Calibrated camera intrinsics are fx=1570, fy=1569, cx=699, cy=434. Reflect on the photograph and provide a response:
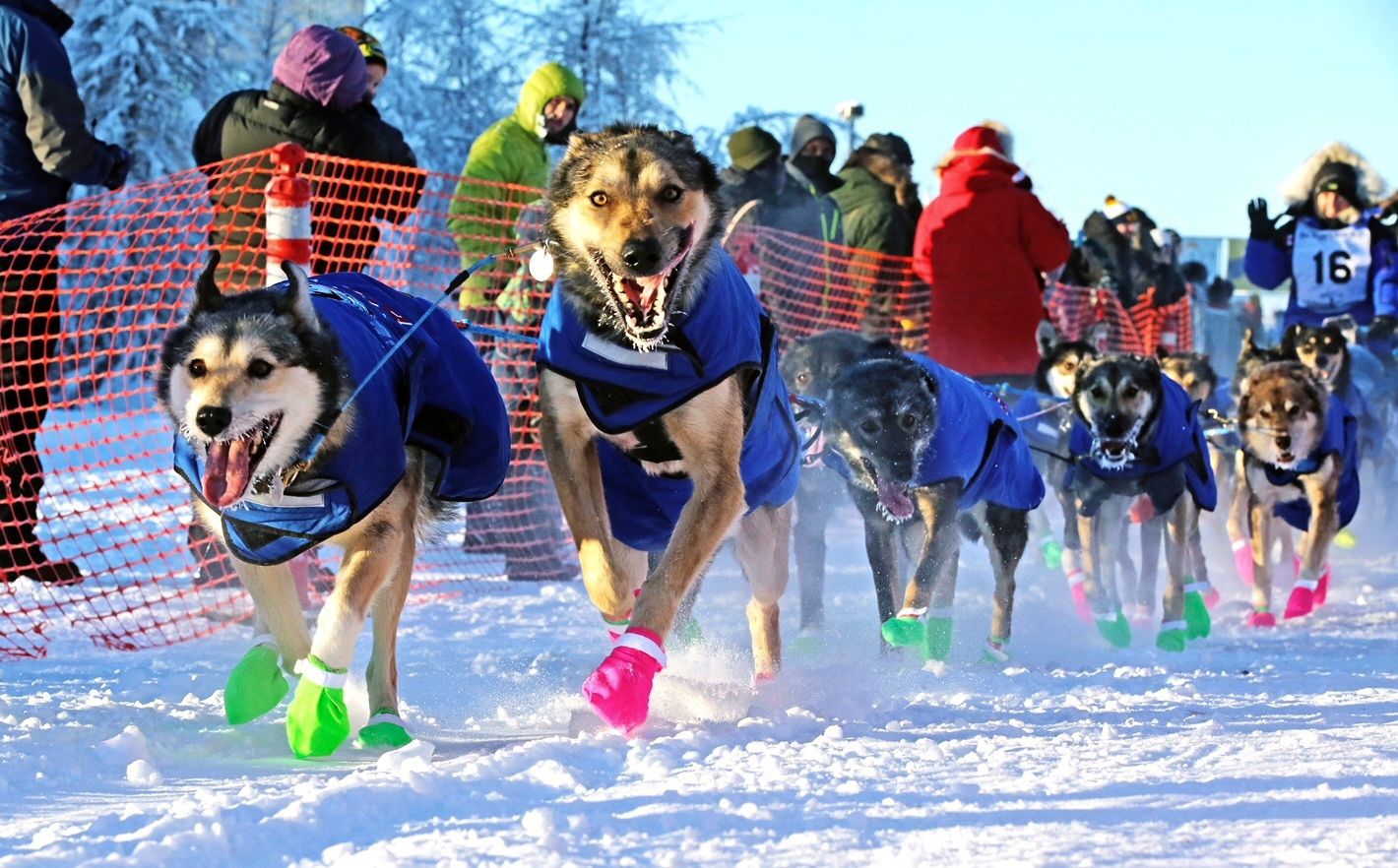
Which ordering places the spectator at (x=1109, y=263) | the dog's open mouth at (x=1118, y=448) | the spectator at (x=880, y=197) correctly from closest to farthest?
the dog's open mouth at (x=1118, y=448) < the spectator at (x=880, y=197) < the spectator at (x=1109, y=263)

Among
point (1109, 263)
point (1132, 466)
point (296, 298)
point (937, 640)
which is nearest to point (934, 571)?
point (937, 640)

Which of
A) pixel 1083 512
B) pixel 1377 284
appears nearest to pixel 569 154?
pixel 1083 512

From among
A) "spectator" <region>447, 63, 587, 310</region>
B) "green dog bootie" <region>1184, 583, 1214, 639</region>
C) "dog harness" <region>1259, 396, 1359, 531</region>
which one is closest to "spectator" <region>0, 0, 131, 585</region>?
"spectator" <region>447, 63, 587, 310</region>

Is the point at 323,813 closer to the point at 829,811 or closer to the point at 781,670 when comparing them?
the point at 829,811

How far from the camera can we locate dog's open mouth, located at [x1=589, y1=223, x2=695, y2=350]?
11.0 feet

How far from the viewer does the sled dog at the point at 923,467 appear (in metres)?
4.79

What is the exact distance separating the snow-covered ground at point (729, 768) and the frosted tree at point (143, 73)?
1696 centimetres

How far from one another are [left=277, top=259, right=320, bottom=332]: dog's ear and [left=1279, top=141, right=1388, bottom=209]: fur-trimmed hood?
8.50 meters

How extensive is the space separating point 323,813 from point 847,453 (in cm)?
283

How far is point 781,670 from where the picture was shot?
14.3 ft

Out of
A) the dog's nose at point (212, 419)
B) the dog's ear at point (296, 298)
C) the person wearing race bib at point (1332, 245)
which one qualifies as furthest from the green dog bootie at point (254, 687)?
the person wearing race bib at point (1332, 245)

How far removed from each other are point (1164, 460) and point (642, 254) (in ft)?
11.0

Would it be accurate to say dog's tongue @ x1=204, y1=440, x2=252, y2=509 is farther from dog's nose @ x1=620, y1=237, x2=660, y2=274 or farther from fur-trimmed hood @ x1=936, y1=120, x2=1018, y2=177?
fur-trimmed hood @ x1=936, y1=120, x2=1018, y2=177

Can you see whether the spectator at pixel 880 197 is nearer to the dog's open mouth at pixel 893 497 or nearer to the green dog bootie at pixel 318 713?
the dog's open mouth at pixel 893 497
